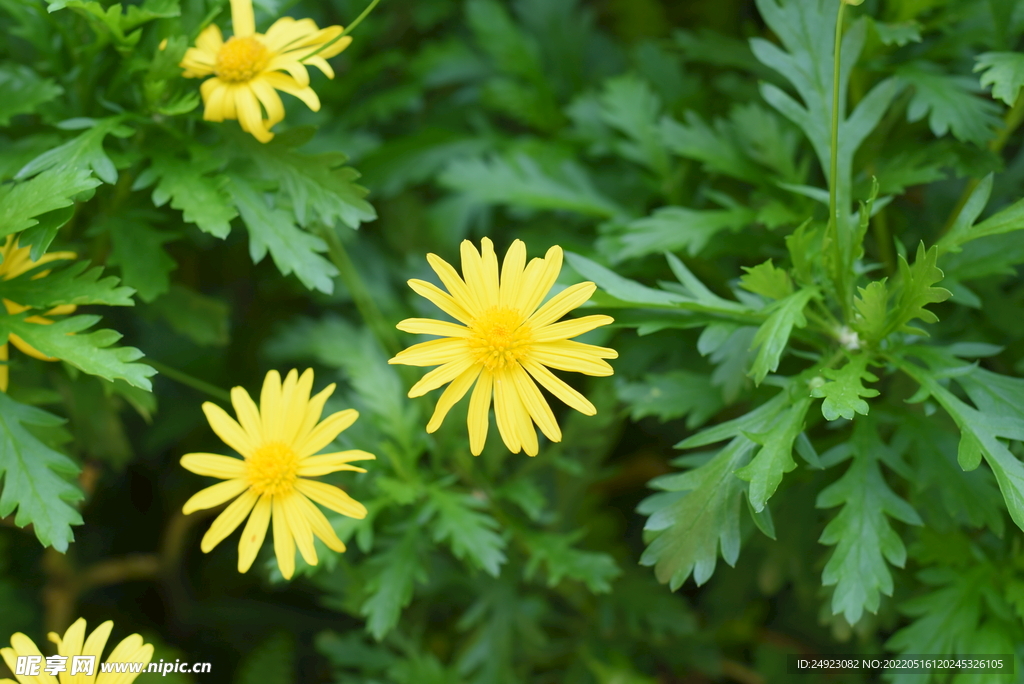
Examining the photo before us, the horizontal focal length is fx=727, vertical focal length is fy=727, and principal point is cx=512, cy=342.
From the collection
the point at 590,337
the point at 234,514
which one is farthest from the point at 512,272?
the point at 234,514

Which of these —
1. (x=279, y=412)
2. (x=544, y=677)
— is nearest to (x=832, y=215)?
(x=279, y=412)

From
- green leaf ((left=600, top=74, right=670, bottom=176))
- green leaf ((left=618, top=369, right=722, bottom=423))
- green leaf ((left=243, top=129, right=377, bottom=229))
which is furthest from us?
green leaf ((left=600, top=74, right=670, bottom=176))

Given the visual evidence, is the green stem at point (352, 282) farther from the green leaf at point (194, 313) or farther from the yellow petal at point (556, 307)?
the yellow petal at point (556, 307)

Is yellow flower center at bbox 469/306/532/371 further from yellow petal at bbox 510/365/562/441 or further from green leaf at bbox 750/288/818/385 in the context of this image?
green leaf at bbox 750/288/818/385

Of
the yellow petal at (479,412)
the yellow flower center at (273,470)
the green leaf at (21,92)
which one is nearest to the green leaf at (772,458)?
→ the yellow petal at (479,412)

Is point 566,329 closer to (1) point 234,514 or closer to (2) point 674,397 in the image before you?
(2) point 674,397

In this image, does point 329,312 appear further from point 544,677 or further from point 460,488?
point 544,677

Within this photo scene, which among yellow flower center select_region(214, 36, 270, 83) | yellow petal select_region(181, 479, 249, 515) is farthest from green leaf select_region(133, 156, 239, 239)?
yellow petal select_region(181, 479, 249, 515)
